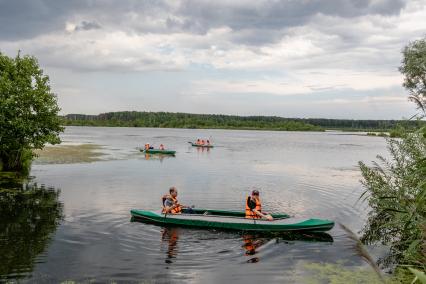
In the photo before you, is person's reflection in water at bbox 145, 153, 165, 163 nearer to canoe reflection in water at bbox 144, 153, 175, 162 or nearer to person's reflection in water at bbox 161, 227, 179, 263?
canoe reflection in water at bbox 144, 153, 175, 162

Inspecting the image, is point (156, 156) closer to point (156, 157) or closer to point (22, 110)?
point (156, 157)

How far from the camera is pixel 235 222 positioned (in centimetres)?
1978

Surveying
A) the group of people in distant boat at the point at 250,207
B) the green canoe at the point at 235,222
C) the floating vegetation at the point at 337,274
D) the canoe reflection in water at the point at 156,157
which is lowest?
the floating vegetation at the point at 337,274

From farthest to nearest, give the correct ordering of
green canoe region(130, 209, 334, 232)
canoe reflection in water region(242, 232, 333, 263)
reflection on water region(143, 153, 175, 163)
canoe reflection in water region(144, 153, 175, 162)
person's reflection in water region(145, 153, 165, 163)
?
reflection on water region(143, 153, 175, 163) → canoe reflection in water region(144, 153, 175, 162) → person's reflection in water region(145, 153, 165, 163) → green canoe region(130, 209, 334, 232) → canoe reflection in water region(242, 232, 333, 263)

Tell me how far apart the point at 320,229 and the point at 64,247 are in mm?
11623

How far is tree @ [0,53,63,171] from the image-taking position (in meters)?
33.5

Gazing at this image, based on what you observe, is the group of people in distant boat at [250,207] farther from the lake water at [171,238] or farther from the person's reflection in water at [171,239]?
the person's reflection in water at [171,239]

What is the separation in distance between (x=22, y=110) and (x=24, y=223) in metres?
17.2

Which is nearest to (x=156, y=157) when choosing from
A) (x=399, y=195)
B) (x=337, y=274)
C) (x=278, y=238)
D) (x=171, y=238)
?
(x=171, y=238)

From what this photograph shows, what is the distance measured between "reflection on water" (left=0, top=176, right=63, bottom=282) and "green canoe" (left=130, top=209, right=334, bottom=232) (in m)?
5.10

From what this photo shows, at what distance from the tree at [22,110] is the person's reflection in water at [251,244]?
2326 centimetres

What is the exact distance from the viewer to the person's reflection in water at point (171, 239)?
53.8 ft

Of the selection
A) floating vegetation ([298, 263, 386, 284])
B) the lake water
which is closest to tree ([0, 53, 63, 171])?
the lake water

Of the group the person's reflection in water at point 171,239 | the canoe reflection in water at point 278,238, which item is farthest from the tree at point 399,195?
the person's reflection in water at point 171,239
